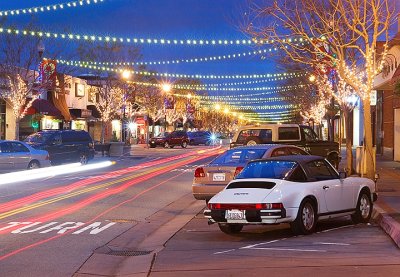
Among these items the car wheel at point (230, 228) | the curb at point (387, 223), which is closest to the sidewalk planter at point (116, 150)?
the curb at point (387, 223)

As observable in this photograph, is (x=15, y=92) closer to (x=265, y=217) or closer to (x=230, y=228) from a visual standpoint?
(x=230, y=228)

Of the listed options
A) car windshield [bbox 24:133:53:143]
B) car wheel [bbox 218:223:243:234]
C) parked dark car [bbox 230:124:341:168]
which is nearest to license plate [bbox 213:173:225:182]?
car wheel [bbox 218:223:243:234]

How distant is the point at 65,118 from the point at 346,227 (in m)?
45.1

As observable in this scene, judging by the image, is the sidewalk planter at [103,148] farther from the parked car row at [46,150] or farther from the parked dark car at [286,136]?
the parked dark car at [286,136]

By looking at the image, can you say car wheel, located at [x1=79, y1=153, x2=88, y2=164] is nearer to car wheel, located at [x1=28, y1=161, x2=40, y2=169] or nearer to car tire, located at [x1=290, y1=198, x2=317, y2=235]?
car wheel, located at [x1=28, y1=161, x2=40, y2=169]

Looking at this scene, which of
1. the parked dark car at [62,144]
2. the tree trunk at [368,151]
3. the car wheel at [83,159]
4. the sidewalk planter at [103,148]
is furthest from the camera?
the sidewalk planter at [103,148]

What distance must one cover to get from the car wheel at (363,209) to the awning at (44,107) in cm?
3869

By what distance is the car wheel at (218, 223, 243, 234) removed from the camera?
12.5m

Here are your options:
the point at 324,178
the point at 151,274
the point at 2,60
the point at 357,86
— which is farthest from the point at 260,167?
the point at 2,60

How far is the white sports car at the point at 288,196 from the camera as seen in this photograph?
461 inches

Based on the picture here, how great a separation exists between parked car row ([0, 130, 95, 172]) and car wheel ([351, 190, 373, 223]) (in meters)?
16.9

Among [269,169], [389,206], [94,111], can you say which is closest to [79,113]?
[94,111]

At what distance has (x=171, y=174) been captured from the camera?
100ft

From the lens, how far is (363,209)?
46.6ft
